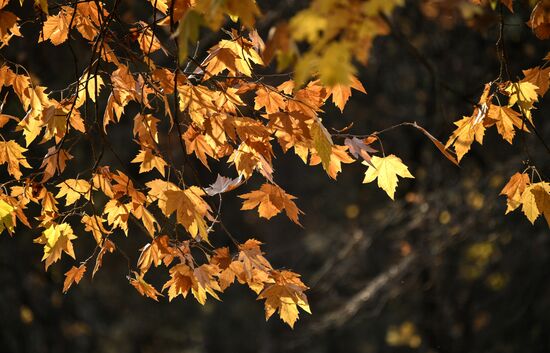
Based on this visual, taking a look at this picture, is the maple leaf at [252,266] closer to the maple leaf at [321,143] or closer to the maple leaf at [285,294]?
the maple leaf at [285,294]

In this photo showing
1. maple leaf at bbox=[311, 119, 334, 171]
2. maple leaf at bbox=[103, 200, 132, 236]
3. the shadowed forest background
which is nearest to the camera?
maple leaf at bbox=[311, 119, 334, 171]

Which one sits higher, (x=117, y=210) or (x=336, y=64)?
(x=336, y=64)

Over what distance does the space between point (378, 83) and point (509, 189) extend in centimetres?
641

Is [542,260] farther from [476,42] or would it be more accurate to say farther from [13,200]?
[13,200]

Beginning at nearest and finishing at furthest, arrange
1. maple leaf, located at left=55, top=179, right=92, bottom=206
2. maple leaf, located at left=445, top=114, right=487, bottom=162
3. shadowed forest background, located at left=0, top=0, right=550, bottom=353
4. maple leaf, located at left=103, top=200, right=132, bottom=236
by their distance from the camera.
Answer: maple leaf, located at left=445, top=114, right=487, bottom=162
maple leaf, located at left=103, top=200, right=132, bottom=236
maple leaf, located at left=55, top=179, right=92, bottom=206
shadowed forest background, located at left=0, top=0, right=550, bottom=353

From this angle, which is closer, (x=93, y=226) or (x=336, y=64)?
(x=336, y=64)

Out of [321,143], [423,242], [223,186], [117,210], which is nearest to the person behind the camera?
[321,143]

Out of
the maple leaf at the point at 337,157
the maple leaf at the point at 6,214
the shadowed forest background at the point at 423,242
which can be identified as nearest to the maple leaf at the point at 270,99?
the maple leaf at the point at 337,157

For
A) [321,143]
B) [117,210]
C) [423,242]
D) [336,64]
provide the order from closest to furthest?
[336,64] < [321,143] < [117,210] < [423,242]

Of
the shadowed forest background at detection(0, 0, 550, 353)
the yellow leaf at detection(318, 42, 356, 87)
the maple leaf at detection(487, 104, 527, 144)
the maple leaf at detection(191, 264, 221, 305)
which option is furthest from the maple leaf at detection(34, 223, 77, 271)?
the shadowed forest background at detection(0, 0, 550, 353)

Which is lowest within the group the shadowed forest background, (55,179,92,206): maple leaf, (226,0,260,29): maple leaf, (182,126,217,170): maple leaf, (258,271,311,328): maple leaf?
the shadowed forest background

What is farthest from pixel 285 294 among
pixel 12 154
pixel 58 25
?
pixel 58 25

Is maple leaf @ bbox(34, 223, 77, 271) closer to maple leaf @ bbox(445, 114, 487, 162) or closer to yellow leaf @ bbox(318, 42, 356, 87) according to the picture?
maple leaf @ bbox(445, 114, 487, 162)

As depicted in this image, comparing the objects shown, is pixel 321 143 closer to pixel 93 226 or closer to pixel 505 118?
pixel 505 118
